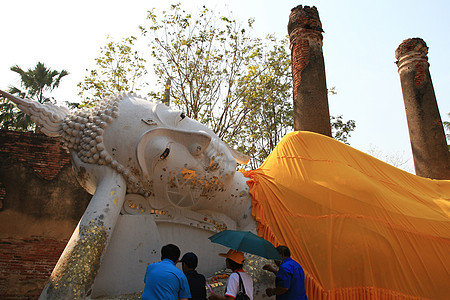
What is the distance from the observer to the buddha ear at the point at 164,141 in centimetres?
320

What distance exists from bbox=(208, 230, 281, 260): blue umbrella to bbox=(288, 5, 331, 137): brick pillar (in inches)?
122

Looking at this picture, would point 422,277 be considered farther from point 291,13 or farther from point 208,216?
point 291,13

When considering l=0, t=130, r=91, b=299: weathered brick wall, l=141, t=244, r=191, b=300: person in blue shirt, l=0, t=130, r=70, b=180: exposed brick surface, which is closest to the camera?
l=141, t=244, r=191, b=300: person in blue shirt

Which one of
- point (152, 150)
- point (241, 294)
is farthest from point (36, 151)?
point (241, 294)

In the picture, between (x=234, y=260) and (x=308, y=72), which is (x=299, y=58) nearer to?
(x=308, y=72)

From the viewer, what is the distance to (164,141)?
323 cm

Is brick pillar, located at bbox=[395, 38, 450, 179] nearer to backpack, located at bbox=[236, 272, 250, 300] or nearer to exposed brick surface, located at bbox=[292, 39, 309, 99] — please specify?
exposed brick surface, located at bbox=[292, 39, 309, 99]

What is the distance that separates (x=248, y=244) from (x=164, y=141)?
1181mm

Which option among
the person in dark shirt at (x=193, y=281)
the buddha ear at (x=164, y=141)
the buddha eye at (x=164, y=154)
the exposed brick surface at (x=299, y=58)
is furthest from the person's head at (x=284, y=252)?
the exposed brick surface at (x=299, y=58)

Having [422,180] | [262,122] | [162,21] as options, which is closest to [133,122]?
[422,180]

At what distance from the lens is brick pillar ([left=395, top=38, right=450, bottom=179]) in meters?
7.23

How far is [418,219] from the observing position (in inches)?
130

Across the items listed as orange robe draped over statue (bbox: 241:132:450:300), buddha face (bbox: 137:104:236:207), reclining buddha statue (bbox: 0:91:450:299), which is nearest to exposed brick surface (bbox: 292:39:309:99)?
orange robe draped over statue (bbox: 241:132:450:300)

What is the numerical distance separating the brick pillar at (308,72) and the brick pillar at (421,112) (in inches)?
117
